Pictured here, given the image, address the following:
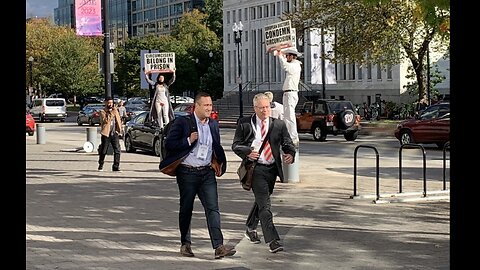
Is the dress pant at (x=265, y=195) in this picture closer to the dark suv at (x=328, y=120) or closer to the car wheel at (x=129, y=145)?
the car wheel at (x=129, y=145)

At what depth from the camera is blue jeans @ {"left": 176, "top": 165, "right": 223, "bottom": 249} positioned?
906 centimetres

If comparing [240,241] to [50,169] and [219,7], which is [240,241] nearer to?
[50,169]

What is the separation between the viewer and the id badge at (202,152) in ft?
29.9

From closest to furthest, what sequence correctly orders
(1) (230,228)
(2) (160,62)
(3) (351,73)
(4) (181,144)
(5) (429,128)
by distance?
1. (4) (181,144)
2. (1) (230,228)
3. (2) (160,62)
4. (5) (429,128)
5. (3) (351,73)

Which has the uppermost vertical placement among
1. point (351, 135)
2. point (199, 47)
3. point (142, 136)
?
point (199, 47)

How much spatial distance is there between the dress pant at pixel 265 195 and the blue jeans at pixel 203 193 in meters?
0.54

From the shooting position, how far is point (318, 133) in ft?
114

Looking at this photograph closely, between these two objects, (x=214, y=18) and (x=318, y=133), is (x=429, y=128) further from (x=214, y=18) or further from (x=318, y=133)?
(x=214, y=18)

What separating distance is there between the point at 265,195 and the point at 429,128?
19.1 meters

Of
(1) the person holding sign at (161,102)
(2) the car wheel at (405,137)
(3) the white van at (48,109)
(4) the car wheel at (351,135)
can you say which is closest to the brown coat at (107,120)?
(1) the person holding sign at (161,102)

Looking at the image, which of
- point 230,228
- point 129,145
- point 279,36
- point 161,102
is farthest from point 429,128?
point 230,228

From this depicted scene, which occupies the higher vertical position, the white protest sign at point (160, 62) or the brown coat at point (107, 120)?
the white protest sign at point (160, 62)

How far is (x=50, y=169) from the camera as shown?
21719 mm
